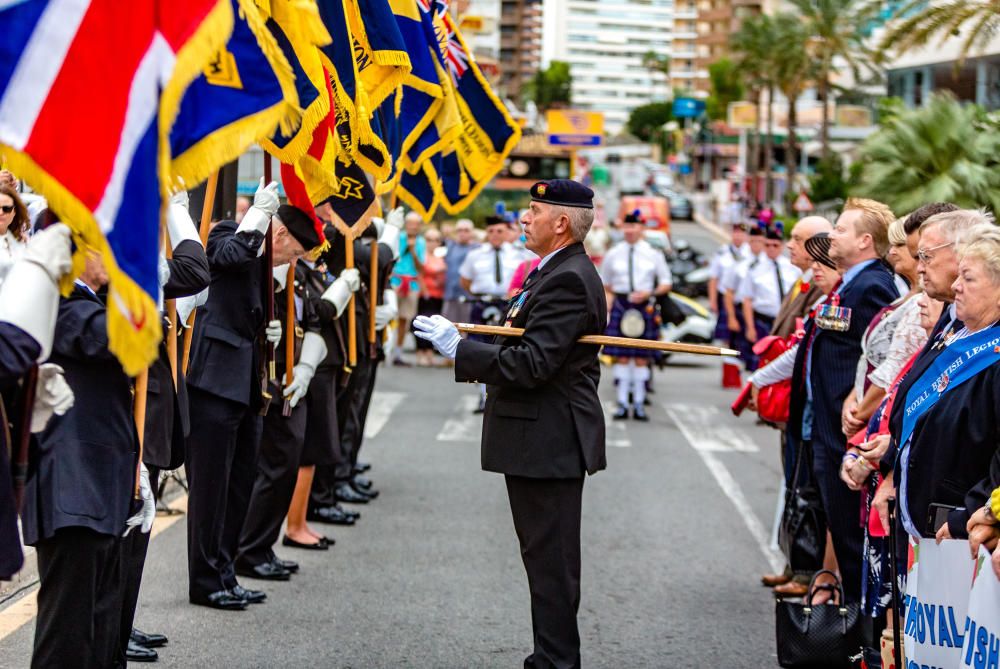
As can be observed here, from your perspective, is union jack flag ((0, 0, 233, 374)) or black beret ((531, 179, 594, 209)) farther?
black beret ((531, 179, 594, 209))

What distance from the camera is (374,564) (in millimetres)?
8586

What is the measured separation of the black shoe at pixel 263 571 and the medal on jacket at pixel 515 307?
256 cm

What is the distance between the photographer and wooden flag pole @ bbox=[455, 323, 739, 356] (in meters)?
5.60

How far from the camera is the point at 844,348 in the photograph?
7.32 meters

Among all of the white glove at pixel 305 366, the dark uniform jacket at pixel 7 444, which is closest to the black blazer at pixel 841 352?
the white glove at pixel 305 366

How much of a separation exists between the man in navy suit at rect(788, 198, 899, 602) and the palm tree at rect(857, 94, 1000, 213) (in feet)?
18.6

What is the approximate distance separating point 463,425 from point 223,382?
7738 millimetres

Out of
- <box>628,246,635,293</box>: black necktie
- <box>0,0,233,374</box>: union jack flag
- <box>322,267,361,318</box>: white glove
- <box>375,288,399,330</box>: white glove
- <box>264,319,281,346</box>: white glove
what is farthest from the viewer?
<box>628,246,635,293</box>: black necktie

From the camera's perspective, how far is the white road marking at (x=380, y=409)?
46.9 ft

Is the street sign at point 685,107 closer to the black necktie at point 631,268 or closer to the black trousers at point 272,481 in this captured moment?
the black necktie at point 631,268

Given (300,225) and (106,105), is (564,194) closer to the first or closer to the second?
(300,225)

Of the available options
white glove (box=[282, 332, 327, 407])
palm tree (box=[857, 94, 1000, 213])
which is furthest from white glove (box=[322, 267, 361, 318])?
palm tree (box=[857, 94, 1000, 213])

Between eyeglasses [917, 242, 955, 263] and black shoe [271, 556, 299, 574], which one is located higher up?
eyeglasses [917, 242, 955, 263]

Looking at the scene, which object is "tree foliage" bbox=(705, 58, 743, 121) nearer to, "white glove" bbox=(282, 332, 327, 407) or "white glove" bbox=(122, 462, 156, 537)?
"white glove" bbox=(282, 332, 327, 407)
